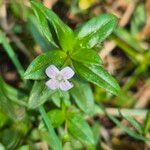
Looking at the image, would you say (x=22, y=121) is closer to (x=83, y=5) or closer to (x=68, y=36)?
(x=68, y=36)

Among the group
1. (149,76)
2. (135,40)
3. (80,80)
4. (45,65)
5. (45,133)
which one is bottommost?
(149,76)

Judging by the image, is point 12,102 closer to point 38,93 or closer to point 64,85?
point 38,93

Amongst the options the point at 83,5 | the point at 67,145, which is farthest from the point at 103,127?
the point at 83,5

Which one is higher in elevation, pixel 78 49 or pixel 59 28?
pixel 59 28

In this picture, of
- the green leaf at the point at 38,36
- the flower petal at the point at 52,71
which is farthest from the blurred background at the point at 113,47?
the flower petal at the point at 52,71

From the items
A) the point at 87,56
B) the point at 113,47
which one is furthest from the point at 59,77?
the point at 113,47

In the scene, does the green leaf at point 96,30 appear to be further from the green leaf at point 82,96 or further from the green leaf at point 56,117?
the green leaf at point 56,117

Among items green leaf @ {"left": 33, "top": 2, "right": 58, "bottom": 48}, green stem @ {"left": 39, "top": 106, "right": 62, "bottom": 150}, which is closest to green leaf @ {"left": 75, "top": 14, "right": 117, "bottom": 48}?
green leaf @ {"left": 33, "top": 2, "right": 58, "bottom": 48}
